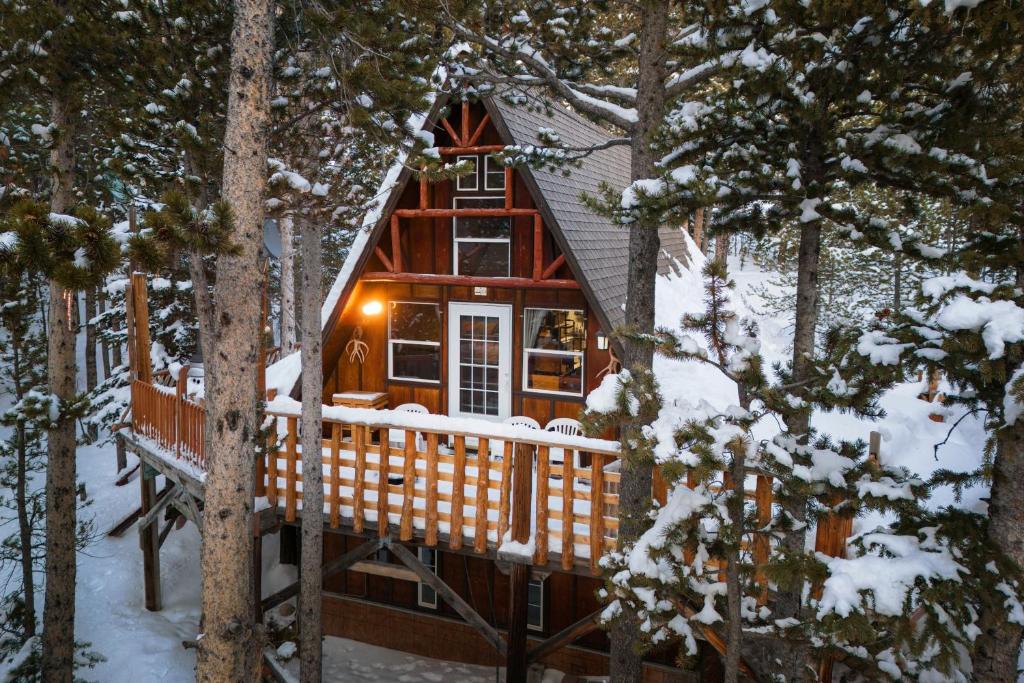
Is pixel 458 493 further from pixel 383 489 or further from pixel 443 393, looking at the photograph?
pixel 443 393

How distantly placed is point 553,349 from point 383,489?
3801mm

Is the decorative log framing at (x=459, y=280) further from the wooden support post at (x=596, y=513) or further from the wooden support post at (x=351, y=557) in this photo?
the wooden support post at (x=351, y=557)

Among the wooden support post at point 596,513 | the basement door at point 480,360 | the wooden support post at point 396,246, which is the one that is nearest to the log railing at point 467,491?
the wooden support post at point 596,513

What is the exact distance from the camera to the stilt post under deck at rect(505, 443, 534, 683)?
5723 millimetres

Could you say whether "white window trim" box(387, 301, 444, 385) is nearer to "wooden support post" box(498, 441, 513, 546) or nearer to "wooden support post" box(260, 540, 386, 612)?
"wooden support post" box(260, 540, 386, 612)

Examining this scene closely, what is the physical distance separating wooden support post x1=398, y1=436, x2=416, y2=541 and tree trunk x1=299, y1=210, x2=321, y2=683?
318mm

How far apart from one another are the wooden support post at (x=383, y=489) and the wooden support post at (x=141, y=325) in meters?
4.49

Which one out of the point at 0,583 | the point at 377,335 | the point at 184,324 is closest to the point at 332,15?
the point at 377,335

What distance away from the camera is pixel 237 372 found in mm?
4531

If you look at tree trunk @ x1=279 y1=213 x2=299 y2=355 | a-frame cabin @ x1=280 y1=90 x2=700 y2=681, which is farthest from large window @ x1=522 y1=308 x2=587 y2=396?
tree trunk @ x1=279 y1=213 x2=299 y2=355

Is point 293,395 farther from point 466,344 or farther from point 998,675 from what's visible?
point 998,675

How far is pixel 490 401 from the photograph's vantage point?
31.7 feet

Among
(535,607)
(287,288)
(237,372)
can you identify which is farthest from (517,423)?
(287,288)

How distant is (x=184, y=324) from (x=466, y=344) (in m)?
7.09
